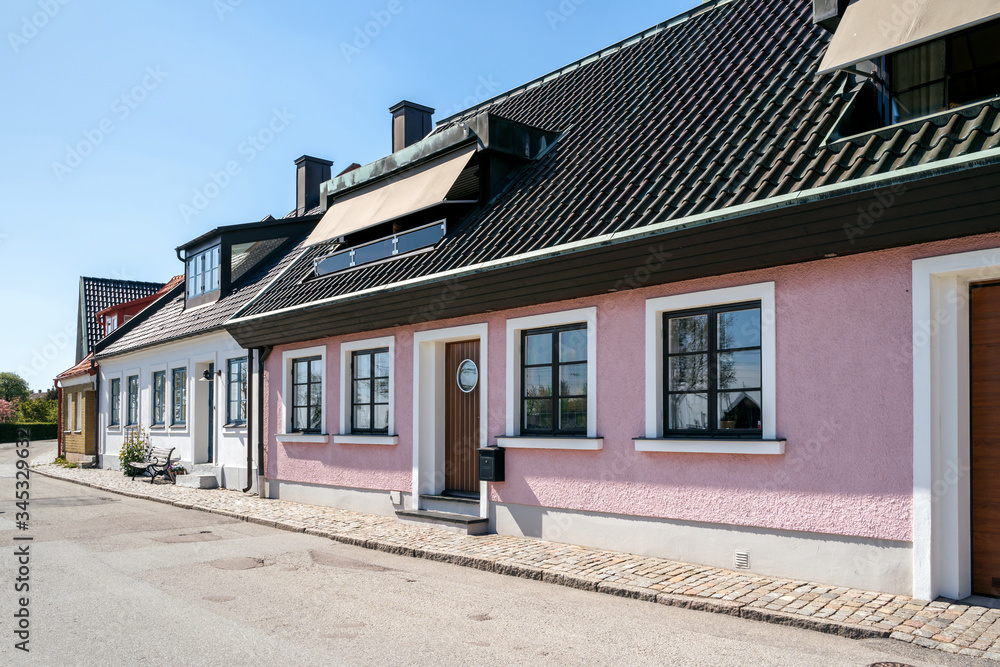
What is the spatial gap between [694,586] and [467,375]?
5212 mm

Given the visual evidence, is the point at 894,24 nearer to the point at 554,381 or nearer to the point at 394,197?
the point at 554,381

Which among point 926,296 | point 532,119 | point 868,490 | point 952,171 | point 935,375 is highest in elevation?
point 532,119

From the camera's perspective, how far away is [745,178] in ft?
25.4

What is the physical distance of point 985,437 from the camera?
21.6 feet

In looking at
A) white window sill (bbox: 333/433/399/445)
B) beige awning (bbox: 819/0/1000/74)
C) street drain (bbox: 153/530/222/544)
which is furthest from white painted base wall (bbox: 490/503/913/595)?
beige awning (bbox: 819/0/1000/74)

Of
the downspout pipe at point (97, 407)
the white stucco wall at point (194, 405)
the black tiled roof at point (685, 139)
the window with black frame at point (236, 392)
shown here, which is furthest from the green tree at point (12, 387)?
the black tiled roof at point (685, 139)

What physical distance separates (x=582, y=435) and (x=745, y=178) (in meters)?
3.50

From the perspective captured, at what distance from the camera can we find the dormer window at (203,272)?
19297mm

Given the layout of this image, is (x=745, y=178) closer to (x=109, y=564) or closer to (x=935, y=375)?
(x=935, y=375)

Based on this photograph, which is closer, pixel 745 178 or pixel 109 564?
pixel 745 178

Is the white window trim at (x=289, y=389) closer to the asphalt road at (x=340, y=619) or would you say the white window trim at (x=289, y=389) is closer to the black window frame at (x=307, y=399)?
the black window frame at (x=307, y=399)

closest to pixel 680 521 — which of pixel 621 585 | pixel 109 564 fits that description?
pixel 621 585

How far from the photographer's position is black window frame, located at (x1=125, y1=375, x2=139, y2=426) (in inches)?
912

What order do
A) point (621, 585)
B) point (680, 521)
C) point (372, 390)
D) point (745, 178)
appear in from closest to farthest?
point (621, 585), point (745, 178), point (680, 521), point (372, 390)
